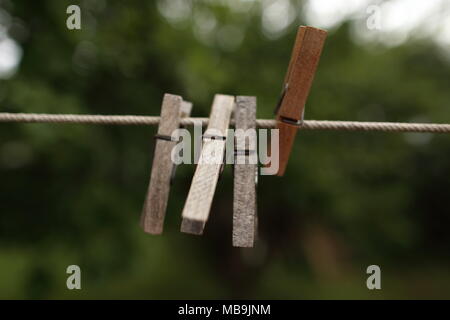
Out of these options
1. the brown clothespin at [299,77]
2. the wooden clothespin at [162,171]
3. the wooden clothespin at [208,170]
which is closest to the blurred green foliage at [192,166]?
the wooden clothespin at [162,171]

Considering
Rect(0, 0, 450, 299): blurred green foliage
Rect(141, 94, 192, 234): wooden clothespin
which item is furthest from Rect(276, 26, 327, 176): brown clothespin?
Rect(0, 0, 450, 299): blurred green foliage

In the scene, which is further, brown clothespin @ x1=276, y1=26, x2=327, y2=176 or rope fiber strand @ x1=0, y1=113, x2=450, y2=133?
rope fiber strand @ x1=0, y1=113, x2=450, y2=133

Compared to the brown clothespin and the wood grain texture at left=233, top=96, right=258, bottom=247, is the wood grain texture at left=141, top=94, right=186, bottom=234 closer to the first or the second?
the wood grain texture at left=233, top=96, right=258, bottom=247

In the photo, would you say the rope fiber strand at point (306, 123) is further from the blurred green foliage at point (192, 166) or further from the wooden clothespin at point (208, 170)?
the blurred green foliage at point (192, 166)

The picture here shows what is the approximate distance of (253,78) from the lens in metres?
3.57

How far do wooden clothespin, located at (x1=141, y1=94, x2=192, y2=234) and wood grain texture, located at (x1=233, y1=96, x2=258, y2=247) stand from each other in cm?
17

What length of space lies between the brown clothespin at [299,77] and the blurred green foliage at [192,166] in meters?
1.68

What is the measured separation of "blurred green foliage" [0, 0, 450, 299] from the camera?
2.86 metres

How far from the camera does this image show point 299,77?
102cm

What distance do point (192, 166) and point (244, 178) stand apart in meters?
2.27

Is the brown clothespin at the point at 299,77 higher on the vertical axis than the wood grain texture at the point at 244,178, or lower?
higher

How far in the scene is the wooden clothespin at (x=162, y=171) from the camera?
1.05 m

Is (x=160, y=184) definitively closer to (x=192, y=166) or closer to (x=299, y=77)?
(x=299, y=77)

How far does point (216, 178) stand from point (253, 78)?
9.12ft
